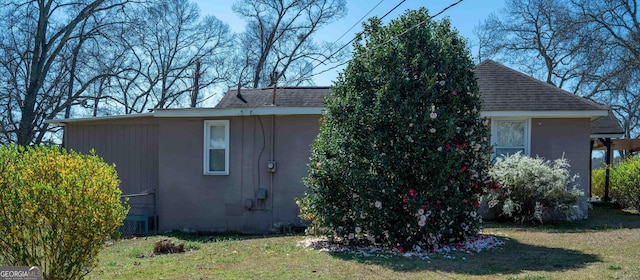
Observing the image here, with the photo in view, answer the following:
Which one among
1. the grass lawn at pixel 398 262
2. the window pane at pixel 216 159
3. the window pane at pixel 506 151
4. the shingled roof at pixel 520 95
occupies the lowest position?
the grass lawn at pixel 398 262

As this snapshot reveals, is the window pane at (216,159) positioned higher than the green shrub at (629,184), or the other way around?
the window pane at (216,159)

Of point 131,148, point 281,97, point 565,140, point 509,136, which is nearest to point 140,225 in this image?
point 131,148

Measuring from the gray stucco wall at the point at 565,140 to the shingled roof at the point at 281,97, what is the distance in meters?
5.30

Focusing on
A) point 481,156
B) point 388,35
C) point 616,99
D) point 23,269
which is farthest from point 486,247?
point 616,99

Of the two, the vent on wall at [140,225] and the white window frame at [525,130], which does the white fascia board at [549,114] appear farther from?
the vent on wall at [140,225]

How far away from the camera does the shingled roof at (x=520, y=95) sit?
35.6 feet

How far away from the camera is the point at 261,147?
10984mm

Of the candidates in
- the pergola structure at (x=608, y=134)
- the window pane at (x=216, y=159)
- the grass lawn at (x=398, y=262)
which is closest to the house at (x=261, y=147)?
the window pane at (x=216, y=159)

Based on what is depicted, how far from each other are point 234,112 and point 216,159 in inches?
47.4

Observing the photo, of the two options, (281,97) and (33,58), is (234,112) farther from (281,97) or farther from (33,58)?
(33,58)

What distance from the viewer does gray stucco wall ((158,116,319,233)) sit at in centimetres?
1088

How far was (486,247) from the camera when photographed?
7.61 meters

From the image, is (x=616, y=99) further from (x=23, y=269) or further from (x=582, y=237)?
(x=23, y=269)

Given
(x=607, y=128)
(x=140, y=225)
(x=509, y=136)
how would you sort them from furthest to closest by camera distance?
(x=607, y=128)
(x=140, y=225)
(x=509, y=136)
